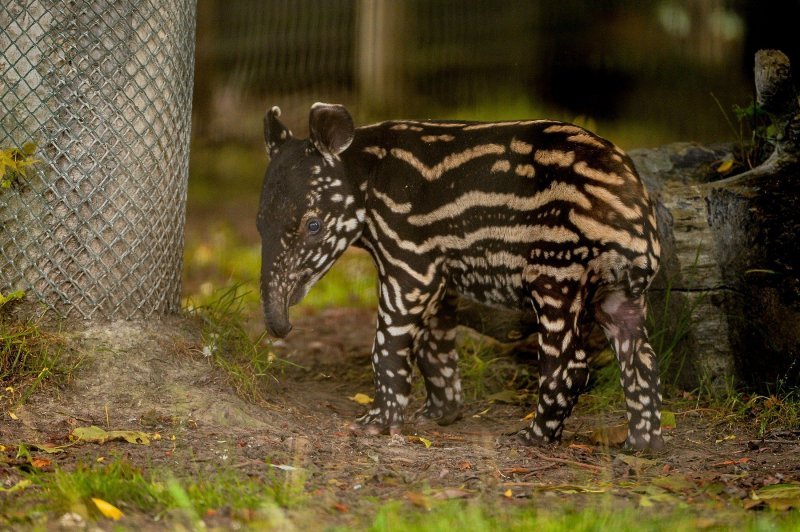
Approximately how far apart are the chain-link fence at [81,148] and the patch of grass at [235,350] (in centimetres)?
55

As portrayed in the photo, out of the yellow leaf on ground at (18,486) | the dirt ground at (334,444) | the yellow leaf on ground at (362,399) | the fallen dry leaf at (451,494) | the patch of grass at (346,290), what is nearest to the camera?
the yellow leaf on ground at (18,486)

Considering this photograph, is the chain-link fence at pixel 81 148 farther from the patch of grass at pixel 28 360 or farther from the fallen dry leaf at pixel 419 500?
the fallen dry leaf at pixel 419 500

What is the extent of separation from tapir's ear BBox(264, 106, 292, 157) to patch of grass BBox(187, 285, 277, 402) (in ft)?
3.04

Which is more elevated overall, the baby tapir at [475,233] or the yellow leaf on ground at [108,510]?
the baby tapir at [475,233]

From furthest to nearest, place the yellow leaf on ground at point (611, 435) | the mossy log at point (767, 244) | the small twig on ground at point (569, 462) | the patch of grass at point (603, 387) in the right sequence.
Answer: the patch of grass at point (603, 387) < the mossy log at point (767, 244) < the yellow leaf on ground at point (611, 435) < the small twig on ground at point (569, 462)

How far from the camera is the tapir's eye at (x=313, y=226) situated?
5.81 m

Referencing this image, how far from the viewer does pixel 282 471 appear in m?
4.66

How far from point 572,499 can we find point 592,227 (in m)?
1.42

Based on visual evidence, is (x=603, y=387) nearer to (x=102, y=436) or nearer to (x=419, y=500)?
(x=419, y=500)

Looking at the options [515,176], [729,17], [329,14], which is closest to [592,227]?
[515,176]

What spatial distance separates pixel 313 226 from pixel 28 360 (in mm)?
1681

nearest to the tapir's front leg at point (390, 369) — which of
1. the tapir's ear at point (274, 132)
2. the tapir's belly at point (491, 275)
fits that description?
the tapir's belly at point (491, 275)

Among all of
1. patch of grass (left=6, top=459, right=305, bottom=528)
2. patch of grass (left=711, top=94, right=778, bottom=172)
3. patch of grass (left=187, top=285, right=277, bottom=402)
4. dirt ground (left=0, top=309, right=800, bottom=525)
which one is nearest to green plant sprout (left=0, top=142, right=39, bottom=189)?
dirt ground (left=0, top=309, right=800, bottom=525)

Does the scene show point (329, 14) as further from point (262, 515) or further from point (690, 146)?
point (262, 515)
